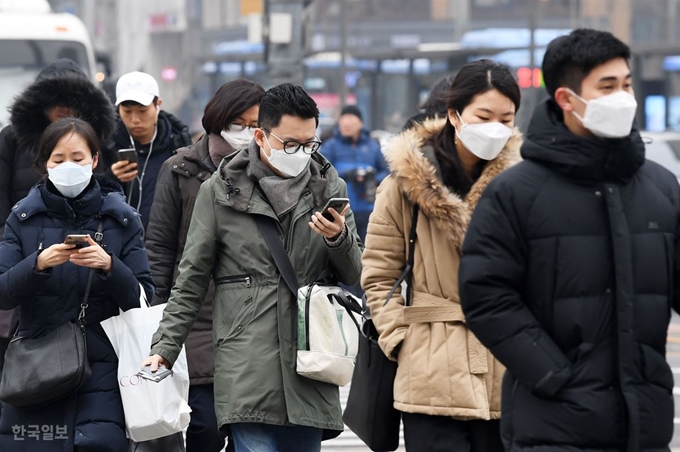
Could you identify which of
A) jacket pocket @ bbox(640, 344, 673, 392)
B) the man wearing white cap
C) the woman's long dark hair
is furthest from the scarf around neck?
the man wearing white cap

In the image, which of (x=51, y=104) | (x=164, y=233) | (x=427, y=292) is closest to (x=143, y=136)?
(x=51, y=104)

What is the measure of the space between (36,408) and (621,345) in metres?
2.39

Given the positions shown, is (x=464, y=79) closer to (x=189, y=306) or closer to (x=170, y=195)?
(x=189, y=306)

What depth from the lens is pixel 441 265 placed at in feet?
14.6

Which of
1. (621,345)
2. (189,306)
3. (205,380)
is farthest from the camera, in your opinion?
(205,380)

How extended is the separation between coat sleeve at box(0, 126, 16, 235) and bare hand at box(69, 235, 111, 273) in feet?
5.91

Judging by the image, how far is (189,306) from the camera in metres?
4.94

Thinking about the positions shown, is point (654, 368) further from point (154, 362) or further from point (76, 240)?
point (76, 240)

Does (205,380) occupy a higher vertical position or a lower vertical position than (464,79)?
lower

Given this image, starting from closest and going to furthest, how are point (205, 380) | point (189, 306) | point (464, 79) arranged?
point (464, 79) < point (189, 306) < point (205, 380)

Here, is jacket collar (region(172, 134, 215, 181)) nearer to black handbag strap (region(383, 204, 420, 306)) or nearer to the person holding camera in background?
black handbag strap (region(383, 204, 420, 306))

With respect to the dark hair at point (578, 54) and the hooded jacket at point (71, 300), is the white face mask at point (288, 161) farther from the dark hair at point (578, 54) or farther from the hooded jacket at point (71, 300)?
the dark hair at point (578, 54)

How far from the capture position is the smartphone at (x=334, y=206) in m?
4.73

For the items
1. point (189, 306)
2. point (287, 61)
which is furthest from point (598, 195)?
point (287, 61)
